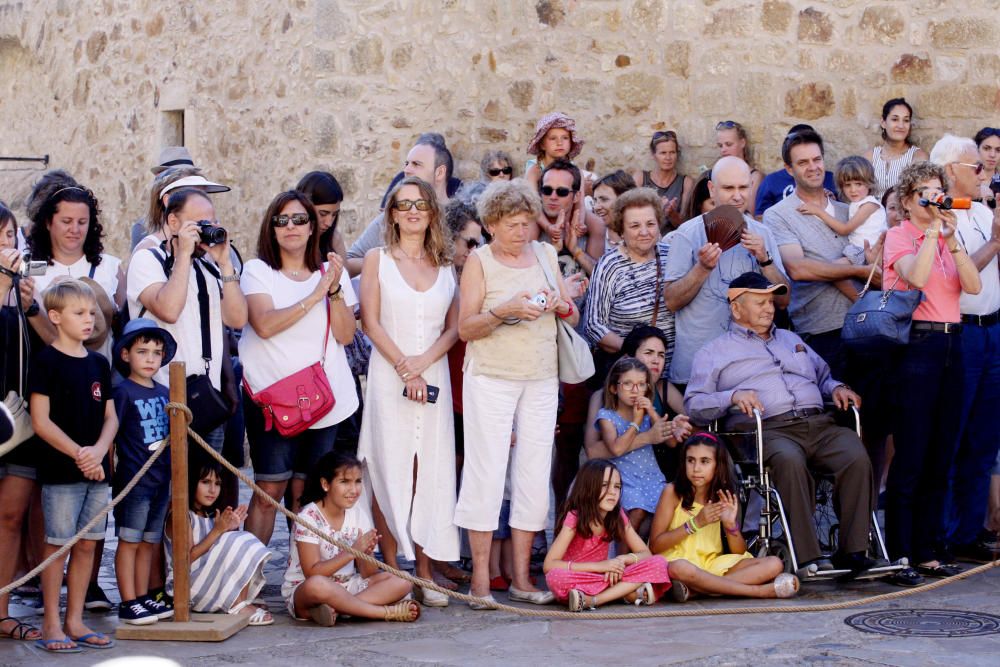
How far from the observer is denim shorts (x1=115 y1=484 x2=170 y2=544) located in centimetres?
558

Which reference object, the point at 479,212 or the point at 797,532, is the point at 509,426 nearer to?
the point at 479,212

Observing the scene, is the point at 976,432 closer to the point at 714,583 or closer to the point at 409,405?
the point at 714,583

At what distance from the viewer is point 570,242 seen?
7.33m

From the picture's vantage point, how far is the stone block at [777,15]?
8.91 metres

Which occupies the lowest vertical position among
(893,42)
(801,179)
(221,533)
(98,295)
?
(221,533)

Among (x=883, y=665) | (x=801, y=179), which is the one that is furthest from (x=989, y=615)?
(x=801, y=179)

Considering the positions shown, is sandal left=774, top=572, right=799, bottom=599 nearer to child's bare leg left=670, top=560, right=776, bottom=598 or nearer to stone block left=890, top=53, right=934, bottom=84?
child's bare leg left=670, top=560, right=776, bottom=598

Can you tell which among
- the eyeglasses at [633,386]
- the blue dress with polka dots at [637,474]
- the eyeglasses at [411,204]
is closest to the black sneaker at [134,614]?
the eyeglasses at [411,204]

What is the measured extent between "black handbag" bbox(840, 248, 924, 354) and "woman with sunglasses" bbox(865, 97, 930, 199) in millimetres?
2076

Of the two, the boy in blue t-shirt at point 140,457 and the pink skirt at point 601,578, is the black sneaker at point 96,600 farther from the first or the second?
the pink skirt at point 601,578

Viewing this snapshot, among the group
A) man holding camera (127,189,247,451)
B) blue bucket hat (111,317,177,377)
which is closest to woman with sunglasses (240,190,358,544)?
man holding camera (127,189,247,451)

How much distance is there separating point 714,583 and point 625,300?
1501mm

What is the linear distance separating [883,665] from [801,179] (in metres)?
3.15

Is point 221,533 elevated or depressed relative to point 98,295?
depressed
